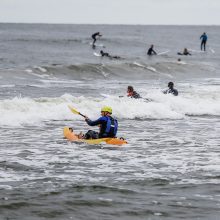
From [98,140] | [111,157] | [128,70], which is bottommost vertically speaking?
[111,157]

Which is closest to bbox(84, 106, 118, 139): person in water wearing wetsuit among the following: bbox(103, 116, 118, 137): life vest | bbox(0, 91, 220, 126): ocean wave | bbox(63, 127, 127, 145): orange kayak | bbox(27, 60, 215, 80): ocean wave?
bbox(103, 116, 118, 137): life vest

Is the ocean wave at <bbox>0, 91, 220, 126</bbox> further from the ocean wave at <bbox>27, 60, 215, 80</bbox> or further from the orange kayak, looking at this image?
the ocean wave at <bbox>27, 60, 215, 80</bbox>

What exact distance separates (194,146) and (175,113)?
7.18m

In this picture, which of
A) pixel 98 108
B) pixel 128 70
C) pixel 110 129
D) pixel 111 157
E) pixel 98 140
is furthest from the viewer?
pixel 128 70

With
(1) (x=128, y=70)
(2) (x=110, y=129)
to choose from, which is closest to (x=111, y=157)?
(2) (x=110, y=129)

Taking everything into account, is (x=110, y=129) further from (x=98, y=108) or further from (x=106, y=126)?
(x=98, y=108)

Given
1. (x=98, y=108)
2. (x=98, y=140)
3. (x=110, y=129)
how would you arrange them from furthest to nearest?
(x=98, y=108) < (x=110, y=129) < (x=98, y=140)

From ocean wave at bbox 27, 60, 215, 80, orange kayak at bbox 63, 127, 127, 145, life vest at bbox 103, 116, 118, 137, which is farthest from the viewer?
ocean wave at bbox 27, 60, 215, 80

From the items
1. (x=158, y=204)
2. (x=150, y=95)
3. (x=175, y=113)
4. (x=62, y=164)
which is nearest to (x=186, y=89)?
(x=150, y=95)

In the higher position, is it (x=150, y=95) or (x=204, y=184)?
(x=150, y=95)

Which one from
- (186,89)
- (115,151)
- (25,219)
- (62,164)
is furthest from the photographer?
(186,89)

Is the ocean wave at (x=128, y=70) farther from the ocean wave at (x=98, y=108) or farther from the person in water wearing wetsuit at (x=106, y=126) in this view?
the person in water wearing wetsuit at (x=106, y=126)

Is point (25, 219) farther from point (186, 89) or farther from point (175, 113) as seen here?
point (186, 89)

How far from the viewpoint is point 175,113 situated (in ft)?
71.7
